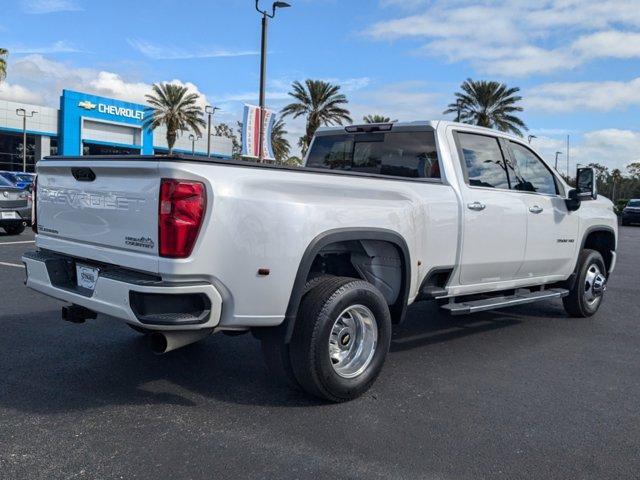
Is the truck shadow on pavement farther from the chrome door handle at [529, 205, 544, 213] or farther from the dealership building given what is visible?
the dealership building

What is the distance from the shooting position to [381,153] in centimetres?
569

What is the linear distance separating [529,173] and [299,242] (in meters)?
3.36

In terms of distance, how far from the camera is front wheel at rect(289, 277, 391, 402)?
3807mm

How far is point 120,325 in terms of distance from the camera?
5.91 m

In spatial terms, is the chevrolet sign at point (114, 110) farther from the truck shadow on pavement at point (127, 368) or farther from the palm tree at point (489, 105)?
the truck shadow on pavement at point (127, 368)

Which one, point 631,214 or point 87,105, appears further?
point 87,105

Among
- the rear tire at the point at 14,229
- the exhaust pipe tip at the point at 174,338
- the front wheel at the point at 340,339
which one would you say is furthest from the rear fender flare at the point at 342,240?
the rear tire at the point at 14,229

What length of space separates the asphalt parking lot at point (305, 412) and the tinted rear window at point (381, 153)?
64.1 inches

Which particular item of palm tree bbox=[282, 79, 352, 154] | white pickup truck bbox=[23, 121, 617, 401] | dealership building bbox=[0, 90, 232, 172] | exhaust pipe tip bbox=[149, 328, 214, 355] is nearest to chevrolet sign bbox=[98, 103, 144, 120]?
dealership building bbox=[0, 90, 232, 172]

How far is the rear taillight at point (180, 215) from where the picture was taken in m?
3.33

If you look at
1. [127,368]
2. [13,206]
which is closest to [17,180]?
[13,206]

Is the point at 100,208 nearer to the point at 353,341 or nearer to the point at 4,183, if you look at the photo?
the point at 353,341

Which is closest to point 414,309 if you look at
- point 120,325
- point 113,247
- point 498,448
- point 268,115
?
point 120,325

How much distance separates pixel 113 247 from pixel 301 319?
48.8 inches
